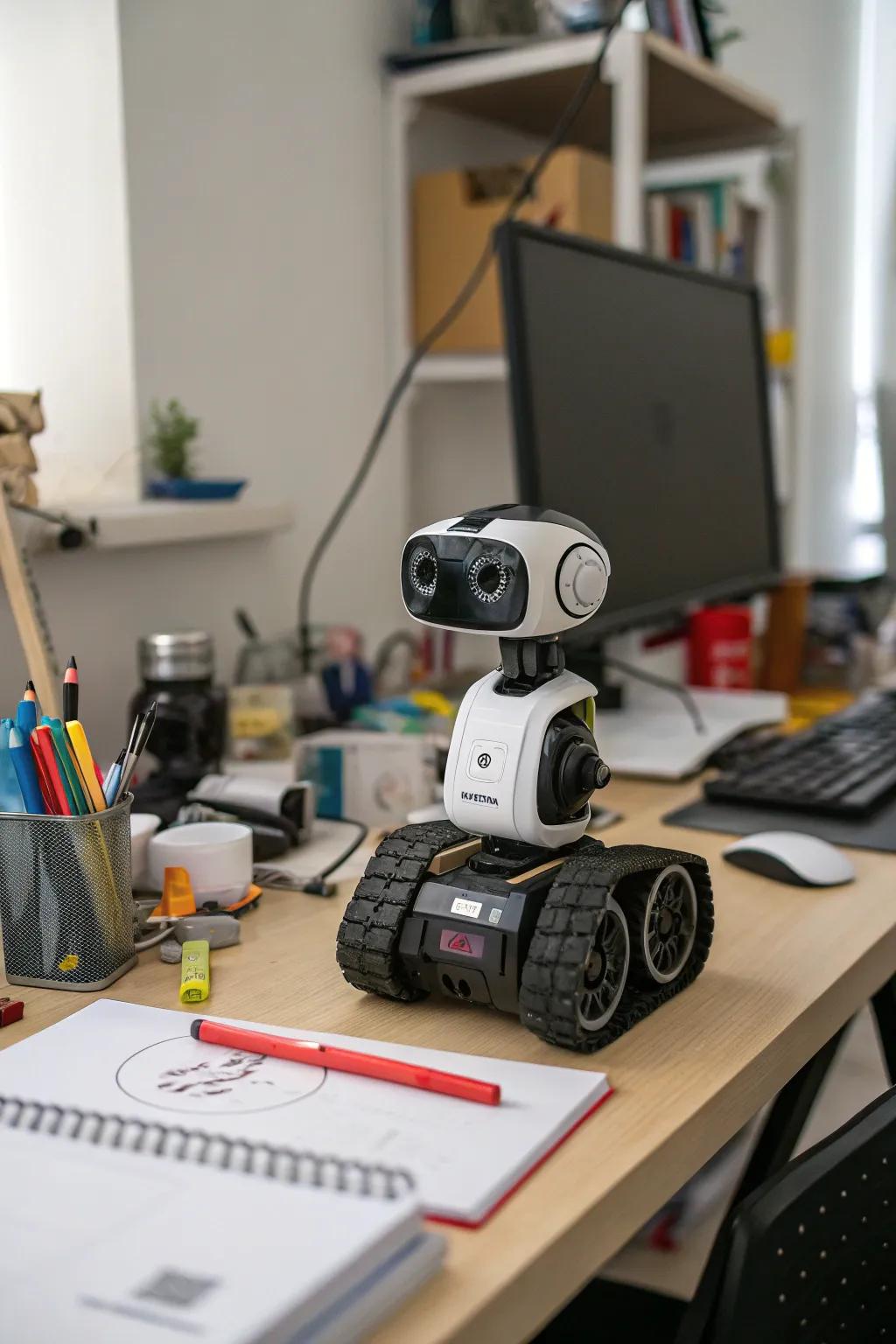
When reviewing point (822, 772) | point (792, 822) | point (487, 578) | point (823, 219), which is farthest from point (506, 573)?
point (823, 219)

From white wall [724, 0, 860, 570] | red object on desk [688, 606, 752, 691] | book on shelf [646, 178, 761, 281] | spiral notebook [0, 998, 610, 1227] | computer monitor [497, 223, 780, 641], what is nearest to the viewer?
spiral notebook [0, 998, 610, 1227]

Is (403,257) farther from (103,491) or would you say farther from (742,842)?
(742,842)

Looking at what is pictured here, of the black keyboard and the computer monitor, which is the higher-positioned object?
the computer monitor

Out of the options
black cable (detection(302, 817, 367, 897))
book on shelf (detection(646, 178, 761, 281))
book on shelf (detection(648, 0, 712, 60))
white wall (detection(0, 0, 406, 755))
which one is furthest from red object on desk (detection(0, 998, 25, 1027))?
book on shelf (detection(648, 0, 712, 60))

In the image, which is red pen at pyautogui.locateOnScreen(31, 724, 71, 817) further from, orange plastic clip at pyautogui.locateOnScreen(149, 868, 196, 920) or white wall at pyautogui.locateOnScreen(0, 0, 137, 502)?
white wall at pyautogui.locateOnScreen(0, 0, 137, 502)

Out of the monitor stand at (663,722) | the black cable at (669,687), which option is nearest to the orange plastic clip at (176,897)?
the monitor stand at (663,722)

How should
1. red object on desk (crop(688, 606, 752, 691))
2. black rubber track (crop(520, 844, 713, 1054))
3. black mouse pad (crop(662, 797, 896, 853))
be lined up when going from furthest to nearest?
red object on desk (crop(688, 606, 752, 691)), black mouse pad (crop(662, 797, 896, 853)), black rubber track (crop(520, 844, 713, 1054))

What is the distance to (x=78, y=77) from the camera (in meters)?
1.31

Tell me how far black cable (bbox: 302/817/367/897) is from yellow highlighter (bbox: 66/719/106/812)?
21cm

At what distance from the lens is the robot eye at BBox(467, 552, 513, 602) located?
2.36ft

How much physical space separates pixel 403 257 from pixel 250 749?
823mm

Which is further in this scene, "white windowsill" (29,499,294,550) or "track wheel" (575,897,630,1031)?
"white windowsill" (29,499,294,550)

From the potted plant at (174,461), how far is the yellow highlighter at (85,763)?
58 centimetres

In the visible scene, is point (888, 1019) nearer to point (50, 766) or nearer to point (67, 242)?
point (50, 766)
